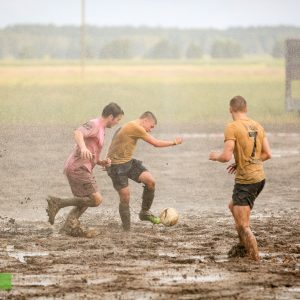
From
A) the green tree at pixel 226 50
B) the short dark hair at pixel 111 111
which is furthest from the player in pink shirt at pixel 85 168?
the green tree at pixel 226 50

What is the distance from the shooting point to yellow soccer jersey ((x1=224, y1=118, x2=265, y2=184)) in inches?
376

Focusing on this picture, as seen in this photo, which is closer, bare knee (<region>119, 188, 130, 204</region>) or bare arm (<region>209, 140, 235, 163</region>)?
bare arm (<region>209, 140, 235, 163</region>)

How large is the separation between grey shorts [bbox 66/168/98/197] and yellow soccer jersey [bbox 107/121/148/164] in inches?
13.6

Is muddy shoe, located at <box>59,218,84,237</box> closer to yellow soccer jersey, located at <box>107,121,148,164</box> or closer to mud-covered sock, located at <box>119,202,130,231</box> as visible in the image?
mud-covered sock, located at <box>119,202,130,231</box>

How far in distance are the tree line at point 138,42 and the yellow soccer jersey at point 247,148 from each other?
6165 centimetres

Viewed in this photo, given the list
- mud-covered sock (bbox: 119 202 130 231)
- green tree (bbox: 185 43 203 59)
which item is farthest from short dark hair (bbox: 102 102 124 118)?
green tree (bbox: 185 43 203 59)

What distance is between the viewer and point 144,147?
20.9 m

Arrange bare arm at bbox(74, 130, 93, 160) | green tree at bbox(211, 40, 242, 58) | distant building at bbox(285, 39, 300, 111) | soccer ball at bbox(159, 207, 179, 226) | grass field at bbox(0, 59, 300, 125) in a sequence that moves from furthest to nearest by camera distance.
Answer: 1. green tree at bbox(211, 40, 242, 58)
2. distant building at bbox(285, 39, 300, 111)
3. grass field at bbox(0, 59, 300, 125)
4. soccer ball at bbox(159, 207, 179, 226)
5. bare arm at bbox(74, 130, 93, 160)

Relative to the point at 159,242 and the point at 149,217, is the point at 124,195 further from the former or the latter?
the point at 159,242

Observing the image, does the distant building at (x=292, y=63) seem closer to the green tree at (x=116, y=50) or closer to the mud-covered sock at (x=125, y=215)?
the mud-covered sock at (x=125, y=215)

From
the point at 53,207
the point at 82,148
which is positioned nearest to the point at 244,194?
the point at 82,148

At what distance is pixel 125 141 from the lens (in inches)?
448

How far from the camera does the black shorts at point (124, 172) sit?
11422 millimetres
